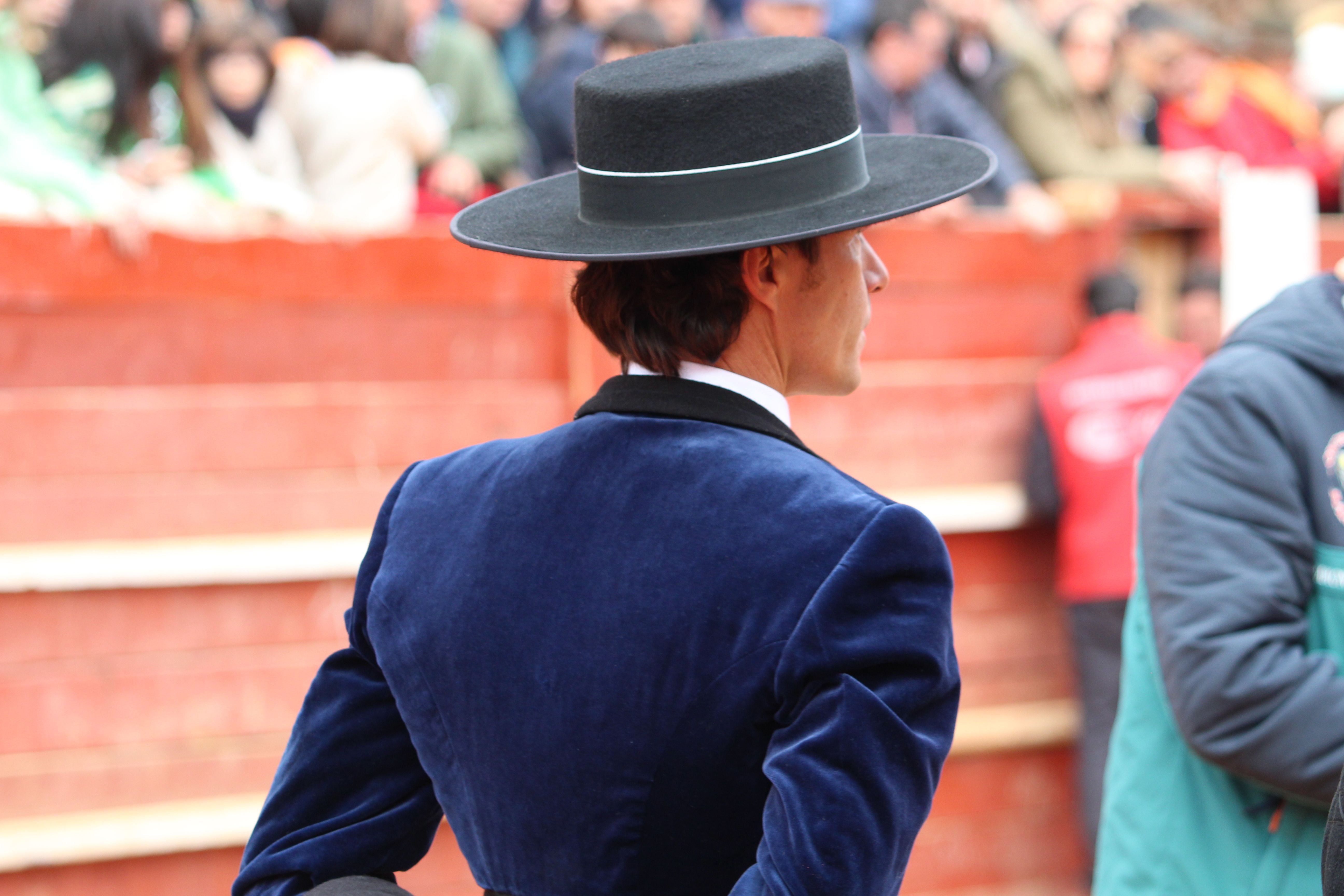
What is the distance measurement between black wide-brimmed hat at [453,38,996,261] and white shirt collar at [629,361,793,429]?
125 mm

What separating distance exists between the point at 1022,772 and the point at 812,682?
3.39 m

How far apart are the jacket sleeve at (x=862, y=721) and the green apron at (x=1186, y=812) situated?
36.1 inches

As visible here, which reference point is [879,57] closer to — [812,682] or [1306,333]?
[1306,333]

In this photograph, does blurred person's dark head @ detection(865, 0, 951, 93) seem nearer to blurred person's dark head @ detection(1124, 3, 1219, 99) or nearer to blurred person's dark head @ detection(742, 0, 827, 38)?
blurred person's dark head @ detection(742, 0, 827, 38)

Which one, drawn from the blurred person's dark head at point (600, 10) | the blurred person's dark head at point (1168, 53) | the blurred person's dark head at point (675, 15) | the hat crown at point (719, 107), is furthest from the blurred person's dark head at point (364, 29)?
the blurred person's dark head at point (1168, 53)

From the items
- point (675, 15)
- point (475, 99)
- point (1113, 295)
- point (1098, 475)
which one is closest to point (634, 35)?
point (475, 99)

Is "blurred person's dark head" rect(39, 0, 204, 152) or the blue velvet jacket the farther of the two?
"blurred person's dark head" rect(39, 0, 204, 152)

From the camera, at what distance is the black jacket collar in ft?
3.95

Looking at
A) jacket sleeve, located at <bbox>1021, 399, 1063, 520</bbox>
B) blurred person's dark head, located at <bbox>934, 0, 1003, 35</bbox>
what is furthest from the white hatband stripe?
blurred person's dark head, located at <bbox>934, 0, 1003, 35</bbox>

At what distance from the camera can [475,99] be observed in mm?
4543

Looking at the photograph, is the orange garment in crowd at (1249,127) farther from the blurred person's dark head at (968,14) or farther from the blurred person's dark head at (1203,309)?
the blurred person's dark head at (1203,309)

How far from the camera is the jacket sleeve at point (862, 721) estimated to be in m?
1.03

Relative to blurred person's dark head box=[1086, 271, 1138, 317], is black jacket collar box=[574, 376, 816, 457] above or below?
above

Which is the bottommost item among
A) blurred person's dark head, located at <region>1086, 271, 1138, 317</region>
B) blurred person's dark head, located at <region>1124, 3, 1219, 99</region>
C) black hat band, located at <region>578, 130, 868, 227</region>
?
blurred person's dark head, located at <region>1086, 271, 1138, 317</region>
